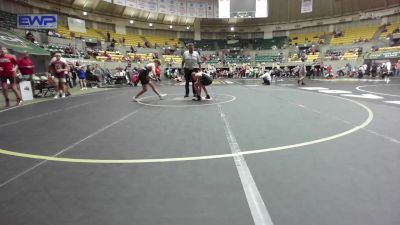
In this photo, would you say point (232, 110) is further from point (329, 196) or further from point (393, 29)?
point (393, 29)

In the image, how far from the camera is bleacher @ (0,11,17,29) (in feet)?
67.5

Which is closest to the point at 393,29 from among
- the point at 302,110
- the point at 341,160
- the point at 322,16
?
the point at 322,16

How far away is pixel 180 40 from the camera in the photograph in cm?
4484

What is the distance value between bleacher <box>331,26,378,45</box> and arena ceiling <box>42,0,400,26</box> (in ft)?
7.95

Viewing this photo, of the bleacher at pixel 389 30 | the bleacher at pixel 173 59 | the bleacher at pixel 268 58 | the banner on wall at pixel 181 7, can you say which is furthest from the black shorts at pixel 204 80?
the banner on wall at pixel 181 7

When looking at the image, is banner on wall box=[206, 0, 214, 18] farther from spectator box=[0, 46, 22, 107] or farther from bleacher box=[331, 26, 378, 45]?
spectator box=[0, 46, 22, 107]

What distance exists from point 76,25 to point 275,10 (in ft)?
92.5

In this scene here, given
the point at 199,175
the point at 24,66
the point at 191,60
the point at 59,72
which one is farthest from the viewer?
the point at 59,72

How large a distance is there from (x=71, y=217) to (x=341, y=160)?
8.45 ft

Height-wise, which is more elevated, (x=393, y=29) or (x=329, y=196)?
(x=393, y=29)

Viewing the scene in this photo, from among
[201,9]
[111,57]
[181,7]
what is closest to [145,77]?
[111,57]

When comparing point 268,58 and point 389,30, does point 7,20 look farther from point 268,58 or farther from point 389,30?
point 389,30

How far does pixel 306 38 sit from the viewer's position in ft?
138

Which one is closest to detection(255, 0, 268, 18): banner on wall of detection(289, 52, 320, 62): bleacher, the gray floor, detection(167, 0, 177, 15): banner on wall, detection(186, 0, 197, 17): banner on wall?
detection(289, 52, 320, 62): bleacher
